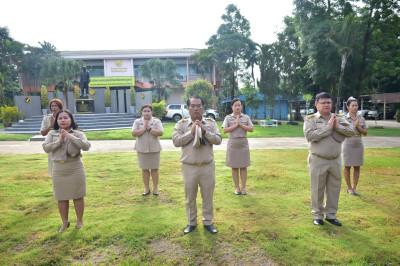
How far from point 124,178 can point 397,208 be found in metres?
5.35

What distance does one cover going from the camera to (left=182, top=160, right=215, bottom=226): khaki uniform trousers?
348cm

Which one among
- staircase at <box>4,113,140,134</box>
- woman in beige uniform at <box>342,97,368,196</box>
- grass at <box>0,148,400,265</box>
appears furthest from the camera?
staircase at <box>4,113,140,134</box>

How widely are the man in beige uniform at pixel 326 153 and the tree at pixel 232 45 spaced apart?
24.8m

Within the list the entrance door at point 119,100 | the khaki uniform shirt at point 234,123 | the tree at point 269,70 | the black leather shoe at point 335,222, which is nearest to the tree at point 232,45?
the tree at point 269,70

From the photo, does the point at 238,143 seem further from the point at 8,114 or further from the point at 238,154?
the point at 8,114

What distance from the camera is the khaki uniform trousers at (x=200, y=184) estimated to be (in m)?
3.48

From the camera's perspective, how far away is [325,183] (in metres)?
3.71

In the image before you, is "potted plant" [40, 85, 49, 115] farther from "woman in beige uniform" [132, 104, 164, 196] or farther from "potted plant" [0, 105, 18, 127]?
"woman in beige uniform" [132, 104, 164, 196]

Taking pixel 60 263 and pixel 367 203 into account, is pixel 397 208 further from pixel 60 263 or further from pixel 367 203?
pixel 60 263

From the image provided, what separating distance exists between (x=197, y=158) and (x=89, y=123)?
1765 centimetres

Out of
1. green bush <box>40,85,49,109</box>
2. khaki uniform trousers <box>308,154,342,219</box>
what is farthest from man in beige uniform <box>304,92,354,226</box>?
green bush <box>40,85,49,109</box>

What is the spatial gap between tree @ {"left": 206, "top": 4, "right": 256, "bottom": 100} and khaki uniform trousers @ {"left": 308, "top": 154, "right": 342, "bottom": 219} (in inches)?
982

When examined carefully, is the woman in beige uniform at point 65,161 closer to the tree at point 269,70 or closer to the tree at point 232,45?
the tree at point 269,70

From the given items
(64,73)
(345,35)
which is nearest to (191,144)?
(345,35)
